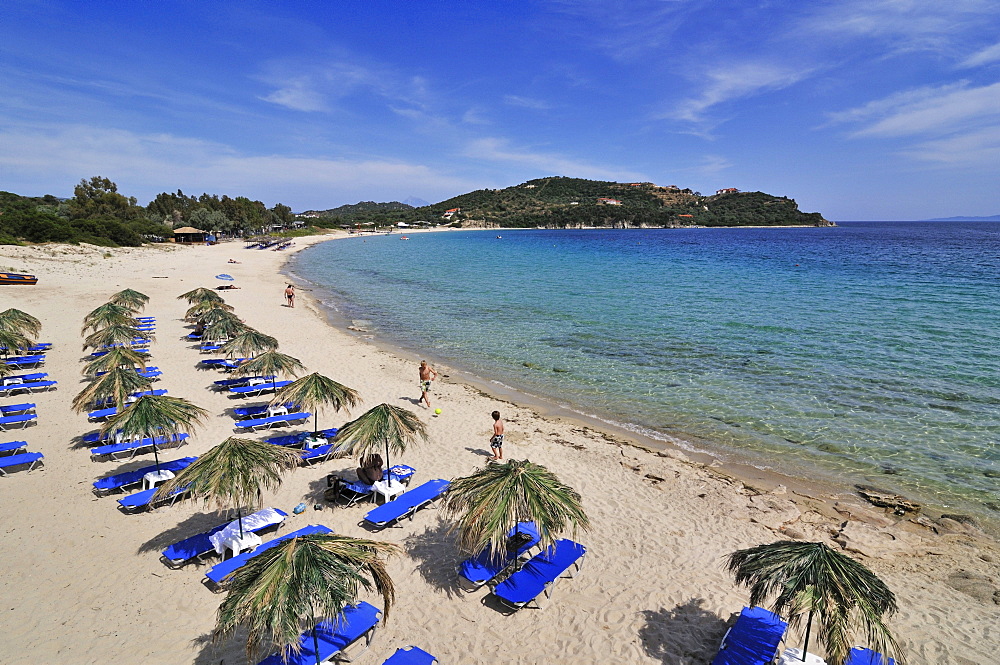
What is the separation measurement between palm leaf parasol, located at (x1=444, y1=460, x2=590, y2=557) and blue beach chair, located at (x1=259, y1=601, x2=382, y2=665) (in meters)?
1.51

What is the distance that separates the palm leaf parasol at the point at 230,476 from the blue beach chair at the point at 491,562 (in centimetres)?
334

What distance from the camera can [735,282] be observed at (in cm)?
4281

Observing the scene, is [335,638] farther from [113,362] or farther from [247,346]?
[113,362]

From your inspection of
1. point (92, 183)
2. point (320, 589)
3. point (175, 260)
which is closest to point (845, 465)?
point (320, 589)

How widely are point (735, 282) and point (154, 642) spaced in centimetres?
4528

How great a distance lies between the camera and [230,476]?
715 centimetres

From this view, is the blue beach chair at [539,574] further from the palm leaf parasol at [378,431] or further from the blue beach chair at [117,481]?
the blue beach chair at [117,481]

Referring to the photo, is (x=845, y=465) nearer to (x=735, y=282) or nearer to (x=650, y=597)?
(x=650, y=597)

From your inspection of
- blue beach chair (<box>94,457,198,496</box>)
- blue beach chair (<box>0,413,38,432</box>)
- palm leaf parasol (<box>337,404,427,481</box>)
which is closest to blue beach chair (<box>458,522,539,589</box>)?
palm leaf parasol (<box>337,404,427,481</box>)

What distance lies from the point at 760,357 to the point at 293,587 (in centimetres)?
1977

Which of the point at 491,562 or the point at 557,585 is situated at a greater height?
the point at 491,562

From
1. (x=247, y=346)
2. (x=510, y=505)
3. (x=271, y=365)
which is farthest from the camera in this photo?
(x=247, y=346)

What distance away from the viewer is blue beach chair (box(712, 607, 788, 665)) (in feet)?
18.9

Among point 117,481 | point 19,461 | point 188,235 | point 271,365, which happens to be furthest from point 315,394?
point 188,235
